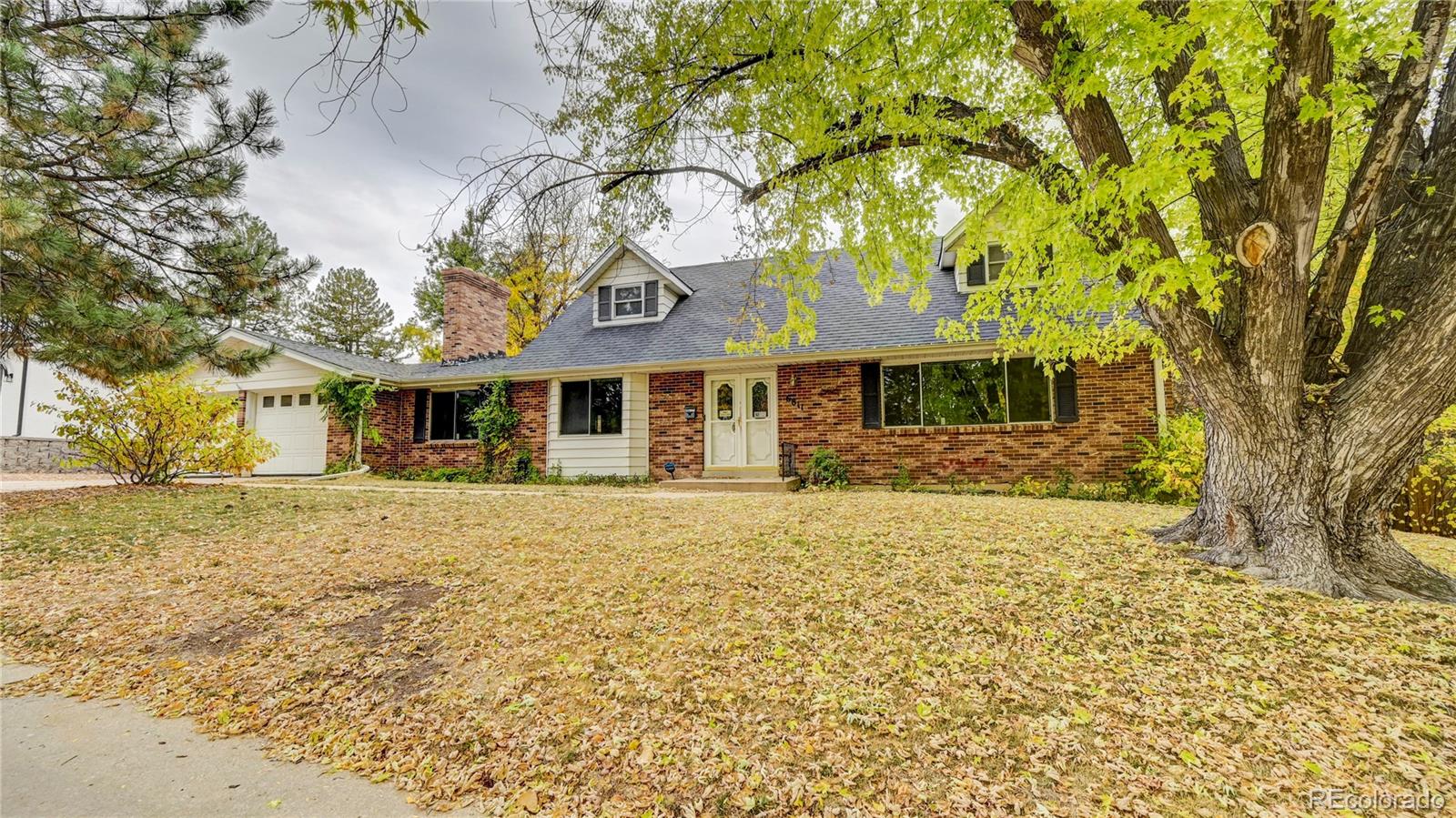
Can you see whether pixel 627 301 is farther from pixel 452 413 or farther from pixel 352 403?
pixel 352 403

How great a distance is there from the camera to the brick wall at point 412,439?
13.0 metres

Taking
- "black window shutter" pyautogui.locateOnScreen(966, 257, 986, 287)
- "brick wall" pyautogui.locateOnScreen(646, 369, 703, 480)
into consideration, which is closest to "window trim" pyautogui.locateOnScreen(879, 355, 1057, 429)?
"black window shutter" pyautogui.locateOnScreen(966, 257, 986, 287)

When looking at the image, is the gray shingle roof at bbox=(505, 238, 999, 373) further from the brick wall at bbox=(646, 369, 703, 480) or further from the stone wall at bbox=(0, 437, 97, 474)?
the stone wall at bbox=(0, 437, 97, 474)

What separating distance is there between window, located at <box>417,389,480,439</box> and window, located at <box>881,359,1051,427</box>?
934 cm

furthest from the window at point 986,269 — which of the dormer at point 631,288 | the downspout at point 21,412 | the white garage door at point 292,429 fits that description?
the downspout at point 21,412

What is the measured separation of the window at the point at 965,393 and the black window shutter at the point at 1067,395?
6.7 inches

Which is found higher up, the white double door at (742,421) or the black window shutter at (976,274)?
the black window shutter at (976,274)

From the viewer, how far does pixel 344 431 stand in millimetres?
13844

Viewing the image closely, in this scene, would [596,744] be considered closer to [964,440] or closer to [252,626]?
[252,626]

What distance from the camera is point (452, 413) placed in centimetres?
1373

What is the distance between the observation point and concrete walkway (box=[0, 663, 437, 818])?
2152 millimetres

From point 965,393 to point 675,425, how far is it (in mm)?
5684

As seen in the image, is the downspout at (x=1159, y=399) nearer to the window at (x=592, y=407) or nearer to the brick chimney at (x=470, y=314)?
the window at (x=592, y=407)

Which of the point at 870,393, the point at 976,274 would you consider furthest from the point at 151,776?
the point at 976,274
